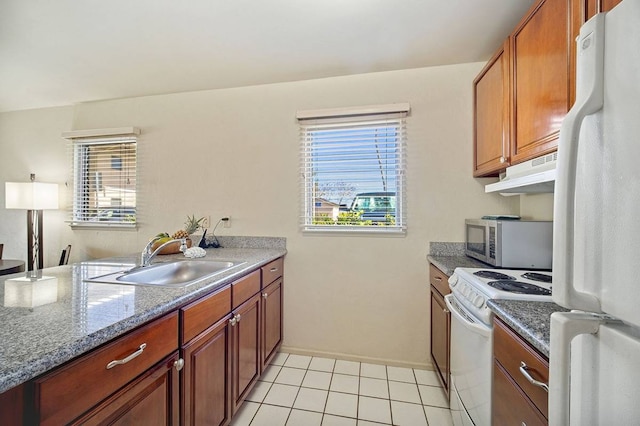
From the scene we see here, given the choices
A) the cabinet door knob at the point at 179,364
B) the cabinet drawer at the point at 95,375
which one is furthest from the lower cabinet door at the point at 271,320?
the cabinet drawer at the point at 95,375

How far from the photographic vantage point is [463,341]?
131cm

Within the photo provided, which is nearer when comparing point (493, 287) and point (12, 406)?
point (12, 406)

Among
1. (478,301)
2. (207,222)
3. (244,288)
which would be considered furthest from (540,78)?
(207,222)

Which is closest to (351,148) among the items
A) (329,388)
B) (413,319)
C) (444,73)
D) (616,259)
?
(444,73)

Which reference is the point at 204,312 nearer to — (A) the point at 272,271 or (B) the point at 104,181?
(A) the point at 272,271

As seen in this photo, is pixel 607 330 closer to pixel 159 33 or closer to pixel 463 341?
pixel 463 341

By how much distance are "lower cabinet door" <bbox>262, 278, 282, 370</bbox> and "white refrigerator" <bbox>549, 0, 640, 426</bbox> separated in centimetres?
174

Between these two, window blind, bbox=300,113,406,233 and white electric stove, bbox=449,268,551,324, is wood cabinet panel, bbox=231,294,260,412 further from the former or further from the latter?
white electric stove, bbox=449,268,551,324

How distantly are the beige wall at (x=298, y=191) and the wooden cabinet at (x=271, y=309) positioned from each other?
0.11 meters

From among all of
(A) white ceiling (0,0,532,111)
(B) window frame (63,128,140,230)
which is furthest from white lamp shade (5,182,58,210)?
(A) white ceiling (0,0,532,111)

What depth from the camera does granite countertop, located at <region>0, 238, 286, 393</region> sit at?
62 centimetres

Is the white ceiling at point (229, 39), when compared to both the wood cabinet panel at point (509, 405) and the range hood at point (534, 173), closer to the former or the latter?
the range hood at point (534, 173)

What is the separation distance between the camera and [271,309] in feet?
6.86

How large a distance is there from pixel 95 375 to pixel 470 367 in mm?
1436
